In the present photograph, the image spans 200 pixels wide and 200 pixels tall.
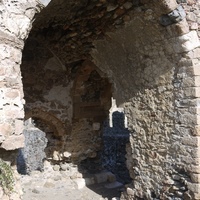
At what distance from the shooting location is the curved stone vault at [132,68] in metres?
2.87

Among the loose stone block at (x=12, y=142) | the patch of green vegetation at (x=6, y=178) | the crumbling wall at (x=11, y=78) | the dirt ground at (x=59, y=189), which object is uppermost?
the crumbling wall at (x=11, y=78)

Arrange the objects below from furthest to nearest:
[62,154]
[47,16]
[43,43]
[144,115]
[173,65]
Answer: [62,154] → [43,43] → [47,16] → [144,115] → [173,65]

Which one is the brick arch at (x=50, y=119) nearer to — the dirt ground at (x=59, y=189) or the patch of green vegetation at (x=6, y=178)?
the dirt ground at (x=59, y=189)

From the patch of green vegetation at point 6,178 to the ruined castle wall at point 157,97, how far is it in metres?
2.21

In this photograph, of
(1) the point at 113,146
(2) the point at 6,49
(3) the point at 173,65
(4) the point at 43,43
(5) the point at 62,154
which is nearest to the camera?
(2) the point at 6,49

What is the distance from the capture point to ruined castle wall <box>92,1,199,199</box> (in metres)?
3.92

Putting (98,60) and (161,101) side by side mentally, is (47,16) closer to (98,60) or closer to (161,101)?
(98,60)

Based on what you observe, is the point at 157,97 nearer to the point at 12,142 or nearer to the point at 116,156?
the point at 12,142

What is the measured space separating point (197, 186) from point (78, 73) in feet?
11.6

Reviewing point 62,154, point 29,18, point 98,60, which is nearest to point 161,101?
point 98,60

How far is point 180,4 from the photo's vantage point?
3869 mm

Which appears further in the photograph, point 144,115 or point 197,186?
point 144,115

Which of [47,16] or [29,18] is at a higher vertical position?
[47,16]

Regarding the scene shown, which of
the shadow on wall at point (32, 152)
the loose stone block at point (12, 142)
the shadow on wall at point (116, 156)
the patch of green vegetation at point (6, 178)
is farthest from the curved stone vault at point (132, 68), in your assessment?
the shadow on wall at point (32, 152)
